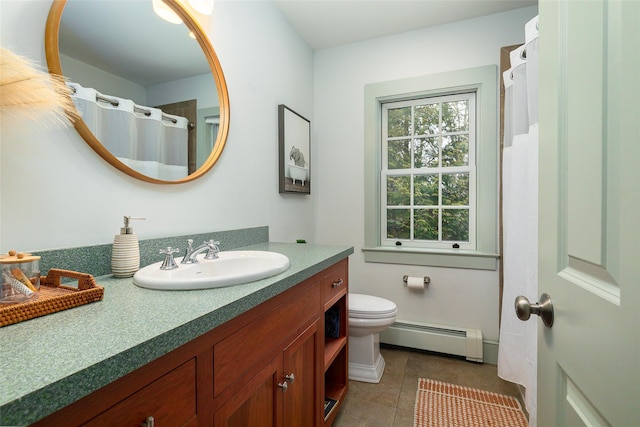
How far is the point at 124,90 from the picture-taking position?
44.6 inches

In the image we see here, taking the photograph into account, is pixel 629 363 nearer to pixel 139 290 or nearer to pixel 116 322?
pixel 116 322

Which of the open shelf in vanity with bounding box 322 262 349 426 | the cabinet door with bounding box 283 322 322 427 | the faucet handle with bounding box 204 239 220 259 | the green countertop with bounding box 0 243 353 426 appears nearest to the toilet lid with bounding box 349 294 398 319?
the open shelf in vanity with bounding box 322 262 349 426

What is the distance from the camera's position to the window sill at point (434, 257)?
7.39 feet

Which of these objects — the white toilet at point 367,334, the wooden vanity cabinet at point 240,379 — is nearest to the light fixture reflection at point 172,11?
the wooden vanity cabinet at point 240,379

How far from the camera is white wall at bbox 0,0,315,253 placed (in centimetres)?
84

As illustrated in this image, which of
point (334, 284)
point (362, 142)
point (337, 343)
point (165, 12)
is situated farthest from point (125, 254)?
point (362, 142)

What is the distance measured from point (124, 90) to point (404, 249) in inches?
82.0

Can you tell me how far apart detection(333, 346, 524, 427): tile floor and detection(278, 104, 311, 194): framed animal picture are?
4.57 feet

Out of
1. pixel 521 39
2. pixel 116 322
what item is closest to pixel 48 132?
pixel 116 322

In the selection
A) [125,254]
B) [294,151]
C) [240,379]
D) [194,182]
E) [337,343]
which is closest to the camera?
[240,379]

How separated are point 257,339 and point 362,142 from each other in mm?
2028

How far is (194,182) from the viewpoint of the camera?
1.41 meters

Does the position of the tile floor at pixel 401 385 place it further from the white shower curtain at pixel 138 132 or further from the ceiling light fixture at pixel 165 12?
the ceiling light fixture at pixel 165 12

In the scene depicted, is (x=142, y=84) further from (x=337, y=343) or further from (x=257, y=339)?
(x=337, y=343)
